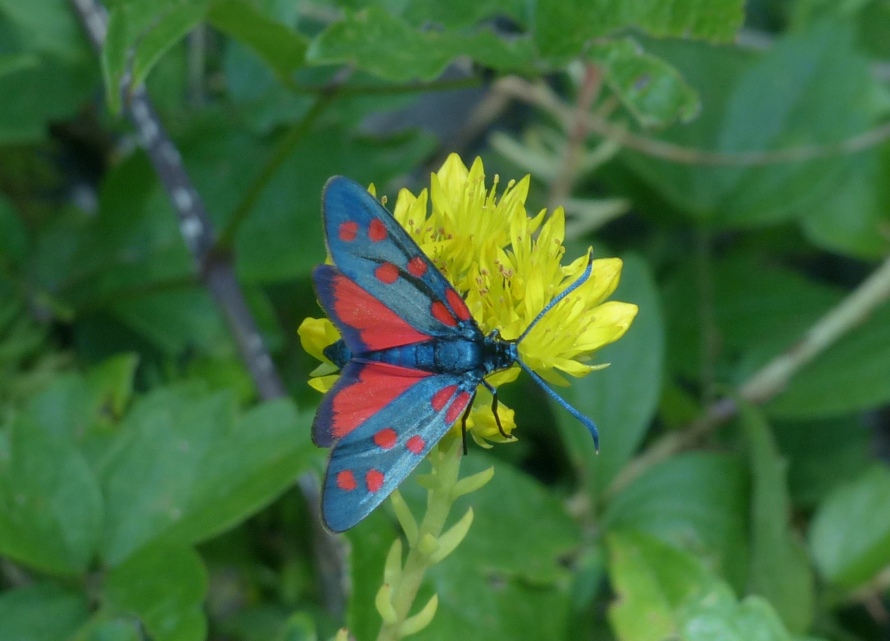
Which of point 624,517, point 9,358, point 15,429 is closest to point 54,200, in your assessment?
point 9,358

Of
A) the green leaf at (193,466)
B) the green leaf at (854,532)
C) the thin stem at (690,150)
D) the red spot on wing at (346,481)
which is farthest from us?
the thin stem at (690,150)

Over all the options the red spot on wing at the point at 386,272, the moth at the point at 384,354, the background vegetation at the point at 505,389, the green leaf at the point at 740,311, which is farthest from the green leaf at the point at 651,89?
the green leaf at the point at 740,311

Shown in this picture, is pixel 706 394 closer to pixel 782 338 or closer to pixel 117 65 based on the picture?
pixel 782 338

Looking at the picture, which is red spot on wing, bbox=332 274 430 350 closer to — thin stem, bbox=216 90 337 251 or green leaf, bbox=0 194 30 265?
thin stem, bbox=216 90 337 251

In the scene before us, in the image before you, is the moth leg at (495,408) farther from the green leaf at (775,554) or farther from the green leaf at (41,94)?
the green leaf at (41,94)

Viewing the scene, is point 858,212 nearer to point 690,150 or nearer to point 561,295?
point 690,150

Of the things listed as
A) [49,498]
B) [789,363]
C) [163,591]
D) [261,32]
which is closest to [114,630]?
[163,591]
